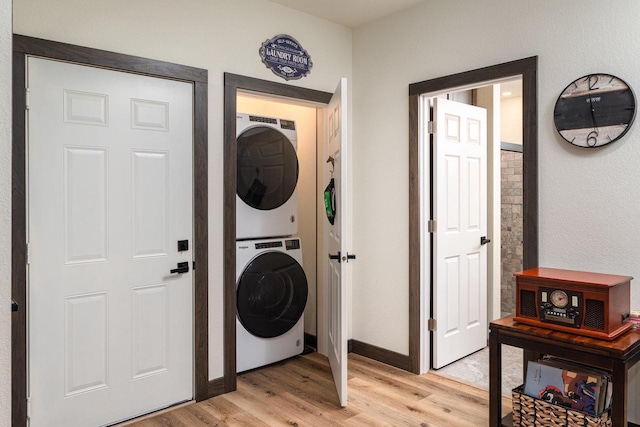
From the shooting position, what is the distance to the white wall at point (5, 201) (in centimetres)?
126

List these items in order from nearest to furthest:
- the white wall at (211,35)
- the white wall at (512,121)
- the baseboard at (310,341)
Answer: the white wall at (211,35) → the baseboard at (310,341) → the white wall at (512,121)

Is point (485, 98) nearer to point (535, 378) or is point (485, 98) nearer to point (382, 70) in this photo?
point (382, 70)

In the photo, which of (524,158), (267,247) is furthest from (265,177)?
(524,158)

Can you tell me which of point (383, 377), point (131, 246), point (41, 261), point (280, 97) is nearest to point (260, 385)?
point (383, 377)

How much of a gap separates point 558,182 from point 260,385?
2.26m

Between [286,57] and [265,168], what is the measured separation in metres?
0.80

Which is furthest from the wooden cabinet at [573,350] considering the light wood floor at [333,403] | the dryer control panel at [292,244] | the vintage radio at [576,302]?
the dryer control panel at [292,244]

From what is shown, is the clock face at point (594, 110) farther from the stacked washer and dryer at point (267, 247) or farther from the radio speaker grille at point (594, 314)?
the stacked washer and dryer at point (267, 247)

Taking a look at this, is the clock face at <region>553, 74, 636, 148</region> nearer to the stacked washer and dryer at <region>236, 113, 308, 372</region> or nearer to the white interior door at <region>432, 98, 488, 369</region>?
the white interior door at <region>432, 98, 488, 369</region>

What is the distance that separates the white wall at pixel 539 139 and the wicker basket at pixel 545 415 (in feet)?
2.32

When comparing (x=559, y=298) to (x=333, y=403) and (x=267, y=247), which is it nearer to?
(x=333, y=403)

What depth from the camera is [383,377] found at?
3.23 metres

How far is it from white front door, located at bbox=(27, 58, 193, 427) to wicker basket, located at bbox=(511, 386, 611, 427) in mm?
1855

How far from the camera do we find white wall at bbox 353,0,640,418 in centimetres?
233
